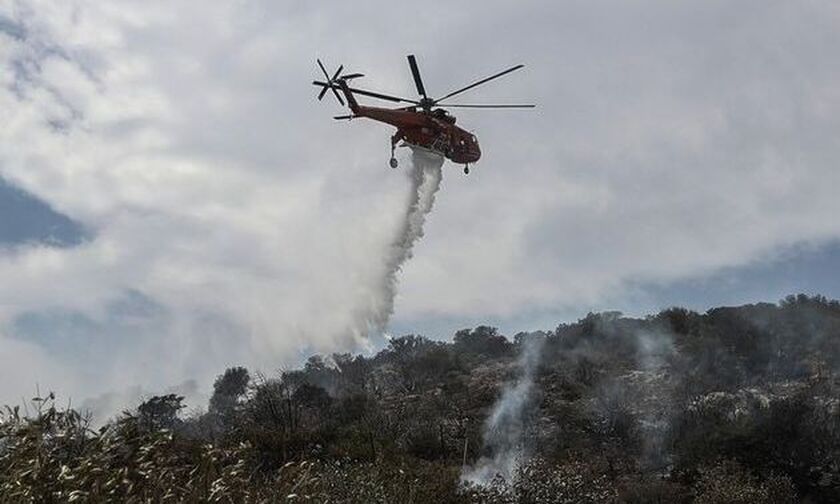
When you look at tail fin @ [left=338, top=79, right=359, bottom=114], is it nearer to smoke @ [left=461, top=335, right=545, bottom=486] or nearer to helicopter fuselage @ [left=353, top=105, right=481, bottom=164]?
helicopter fuselage @ [left=353, top=105, right=481, bottom=164]

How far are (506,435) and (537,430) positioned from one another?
2.65 meters

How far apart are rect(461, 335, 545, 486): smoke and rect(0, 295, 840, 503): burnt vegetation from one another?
1.88ft

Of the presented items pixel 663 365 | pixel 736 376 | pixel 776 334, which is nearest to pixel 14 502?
pixel 736 376

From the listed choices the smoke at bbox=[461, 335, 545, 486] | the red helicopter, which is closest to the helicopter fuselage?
the red helicopter

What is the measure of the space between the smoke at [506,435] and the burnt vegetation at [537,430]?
57 cm

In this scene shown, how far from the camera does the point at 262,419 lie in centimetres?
4234

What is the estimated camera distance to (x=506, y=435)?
43.4 m

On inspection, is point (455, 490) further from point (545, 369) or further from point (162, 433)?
point (545, 369)

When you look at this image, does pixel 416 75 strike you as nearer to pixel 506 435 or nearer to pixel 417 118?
pixel 417 118

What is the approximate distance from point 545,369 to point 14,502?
204 ft

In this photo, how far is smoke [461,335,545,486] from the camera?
32.7 meters

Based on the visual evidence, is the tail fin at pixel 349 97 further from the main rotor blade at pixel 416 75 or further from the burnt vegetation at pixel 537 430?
the burnt vegetation at pixel 537 430

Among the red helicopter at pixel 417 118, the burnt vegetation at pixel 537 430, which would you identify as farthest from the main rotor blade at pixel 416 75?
the burnt vegetation at pixel 537 430

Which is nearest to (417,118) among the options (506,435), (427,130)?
(427,130)
